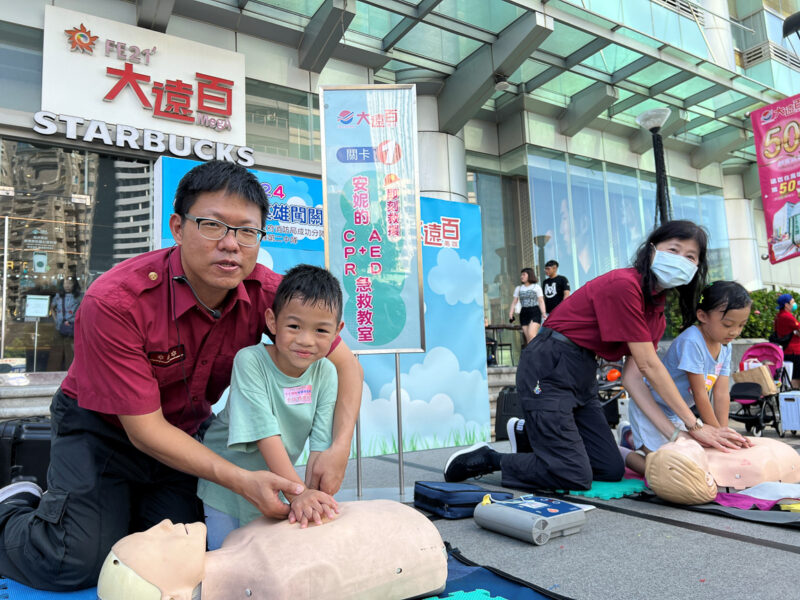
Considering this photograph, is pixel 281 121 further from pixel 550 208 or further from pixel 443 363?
pixel 550 208

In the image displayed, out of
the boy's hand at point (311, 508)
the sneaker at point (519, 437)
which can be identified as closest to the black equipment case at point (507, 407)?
the sneaker at point (519, 437)

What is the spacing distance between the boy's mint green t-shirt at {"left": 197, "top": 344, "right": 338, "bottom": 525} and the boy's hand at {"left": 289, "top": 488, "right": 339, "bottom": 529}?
250 millimetres

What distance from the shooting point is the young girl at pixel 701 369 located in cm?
294

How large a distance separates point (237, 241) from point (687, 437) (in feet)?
7.77

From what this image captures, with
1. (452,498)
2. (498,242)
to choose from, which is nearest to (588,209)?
(498,242)

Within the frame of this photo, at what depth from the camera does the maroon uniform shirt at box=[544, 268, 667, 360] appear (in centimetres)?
278

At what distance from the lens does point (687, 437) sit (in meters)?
2.78

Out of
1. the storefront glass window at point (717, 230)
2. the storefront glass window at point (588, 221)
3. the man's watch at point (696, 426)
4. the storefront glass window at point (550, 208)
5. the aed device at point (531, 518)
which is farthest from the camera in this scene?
the storefront glass window at point (717, 230)

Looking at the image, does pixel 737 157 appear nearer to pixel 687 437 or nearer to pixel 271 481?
pixel 687 437

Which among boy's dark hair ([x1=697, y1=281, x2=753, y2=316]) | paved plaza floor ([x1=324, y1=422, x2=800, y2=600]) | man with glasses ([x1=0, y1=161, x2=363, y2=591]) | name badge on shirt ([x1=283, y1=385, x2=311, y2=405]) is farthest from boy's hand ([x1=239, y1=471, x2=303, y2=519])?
boy's dark hair ([x1=697, y1=281, x2=753, y2=316])

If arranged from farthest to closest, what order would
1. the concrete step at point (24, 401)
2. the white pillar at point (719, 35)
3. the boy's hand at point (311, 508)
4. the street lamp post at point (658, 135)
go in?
1. the white pillar at point (719, 35)
2. the street lamp post at point (658, 135)
3. the concrete step at point (24, 401)
4. the boy's hand at point (311, 508)

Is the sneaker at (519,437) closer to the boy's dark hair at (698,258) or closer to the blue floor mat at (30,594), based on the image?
the boy's dark hair at (698,258)

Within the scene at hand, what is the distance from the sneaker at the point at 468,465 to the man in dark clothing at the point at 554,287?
5.18m

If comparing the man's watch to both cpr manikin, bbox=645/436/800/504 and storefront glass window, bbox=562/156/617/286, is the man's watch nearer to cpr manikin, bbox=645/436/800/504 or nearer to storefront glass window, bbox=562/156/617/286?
cpr manikin, bbox=645/436/800/504
